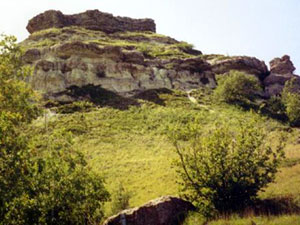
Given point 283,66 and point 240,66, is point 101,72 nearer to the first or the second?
point 240,66

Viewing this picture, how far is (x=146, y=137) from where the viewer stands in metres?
48.8

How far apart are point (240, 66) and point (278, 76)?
10.5 metres

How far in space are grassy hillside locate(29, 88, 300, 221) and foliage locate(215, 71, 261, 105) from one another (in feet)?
11.1

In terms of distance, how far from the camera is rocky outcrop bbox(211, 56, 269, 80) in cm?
8469

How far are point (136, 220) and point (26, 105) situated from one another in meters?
8.49

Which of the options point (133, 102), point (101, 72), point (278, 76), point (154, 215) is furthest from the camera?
point (278, 76)

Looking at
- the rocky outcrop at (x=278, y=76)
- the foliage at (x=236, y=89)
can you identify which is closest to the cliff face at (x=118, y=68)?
the rocky outcrop at (x=278, y=76)

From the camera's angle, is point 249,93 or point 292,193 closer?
point 292,193

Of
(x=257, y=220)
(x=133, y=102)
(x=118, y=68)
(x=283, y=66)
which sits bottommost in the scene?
(x=257, y=220)

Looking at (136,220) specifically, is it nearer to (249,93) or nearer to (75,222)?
(75,222)

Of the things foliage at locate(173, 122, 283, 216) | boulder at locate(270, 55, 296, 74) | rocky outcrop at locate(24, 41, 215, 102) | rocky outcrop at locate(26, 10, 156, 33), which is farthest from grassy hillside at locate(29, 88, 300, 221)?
rocky outcrop at locate(26, 10, 156, 33)

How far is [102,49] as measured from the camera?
2923 inches

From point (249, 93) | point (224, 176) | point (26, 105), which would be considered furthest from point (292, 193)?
point (249, 93)

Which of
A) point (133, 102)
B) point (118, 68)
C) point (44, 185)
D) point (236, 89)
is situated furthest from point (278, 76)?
point (44, 185)
